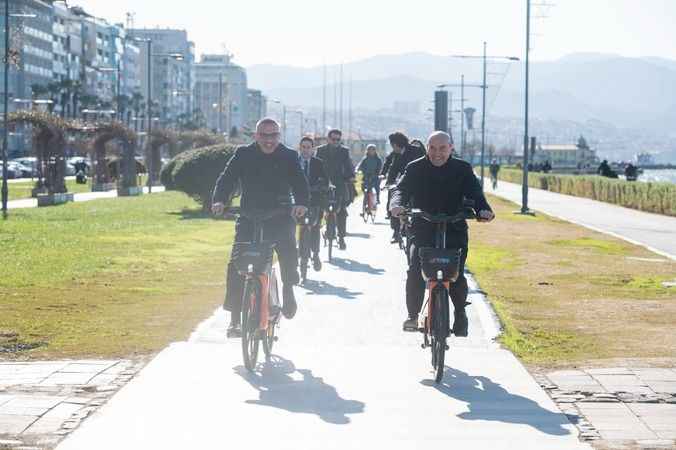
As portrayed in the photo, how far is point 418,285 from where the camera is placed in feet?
31.6

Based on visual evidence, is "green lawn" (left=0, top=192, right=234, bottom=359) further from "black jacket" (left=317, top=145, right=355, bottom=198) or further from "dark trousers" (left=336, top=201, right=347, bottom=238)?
"black jacket" (left=317, top=145, right=355, bottom=198)

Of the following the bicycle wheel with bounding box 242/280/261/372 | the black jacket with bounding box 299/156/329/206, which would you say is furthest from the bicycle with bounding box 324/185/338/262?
the bicycle wheel with bounding box 242/280/261/372

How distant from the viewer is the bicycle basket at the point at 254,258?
9.15 metres

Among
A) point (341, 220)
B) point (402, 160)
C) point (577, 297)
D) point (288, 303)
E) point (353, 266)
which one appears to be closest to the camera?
point (288, 303)

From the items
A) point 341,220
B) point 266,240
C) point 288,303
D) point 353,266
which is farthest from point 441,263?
point 341,220

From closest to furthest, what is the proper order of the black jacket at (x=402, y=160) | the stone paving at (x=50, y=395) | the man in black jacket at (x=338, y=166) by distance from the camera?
the stone paving at (x=50, y=395) → the black jacket at (x=402, y=160) → the man in black jacket at (x=338, y=166)

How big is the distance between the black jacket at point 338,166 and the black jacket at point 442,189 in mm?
10936

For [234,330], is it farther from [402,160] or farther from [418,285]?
[402,160]

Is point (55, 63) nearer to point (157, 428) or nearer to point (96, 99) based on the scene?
point (96, 99)

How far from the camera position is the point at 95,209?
37.8 m

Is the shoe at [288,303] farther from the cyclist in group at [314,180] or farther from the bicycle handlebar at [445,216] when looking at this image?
the cyclist in group at [314,180]

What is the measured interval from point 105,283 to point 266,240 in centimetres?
651

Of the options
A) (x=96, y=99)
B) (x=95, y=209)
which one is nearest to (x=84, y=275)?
(x=95, y=209)

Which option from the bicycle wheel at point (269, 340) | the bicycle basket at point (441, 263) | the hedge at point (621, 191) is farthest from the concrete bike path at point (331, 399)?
the hedge at point (621, 191)
